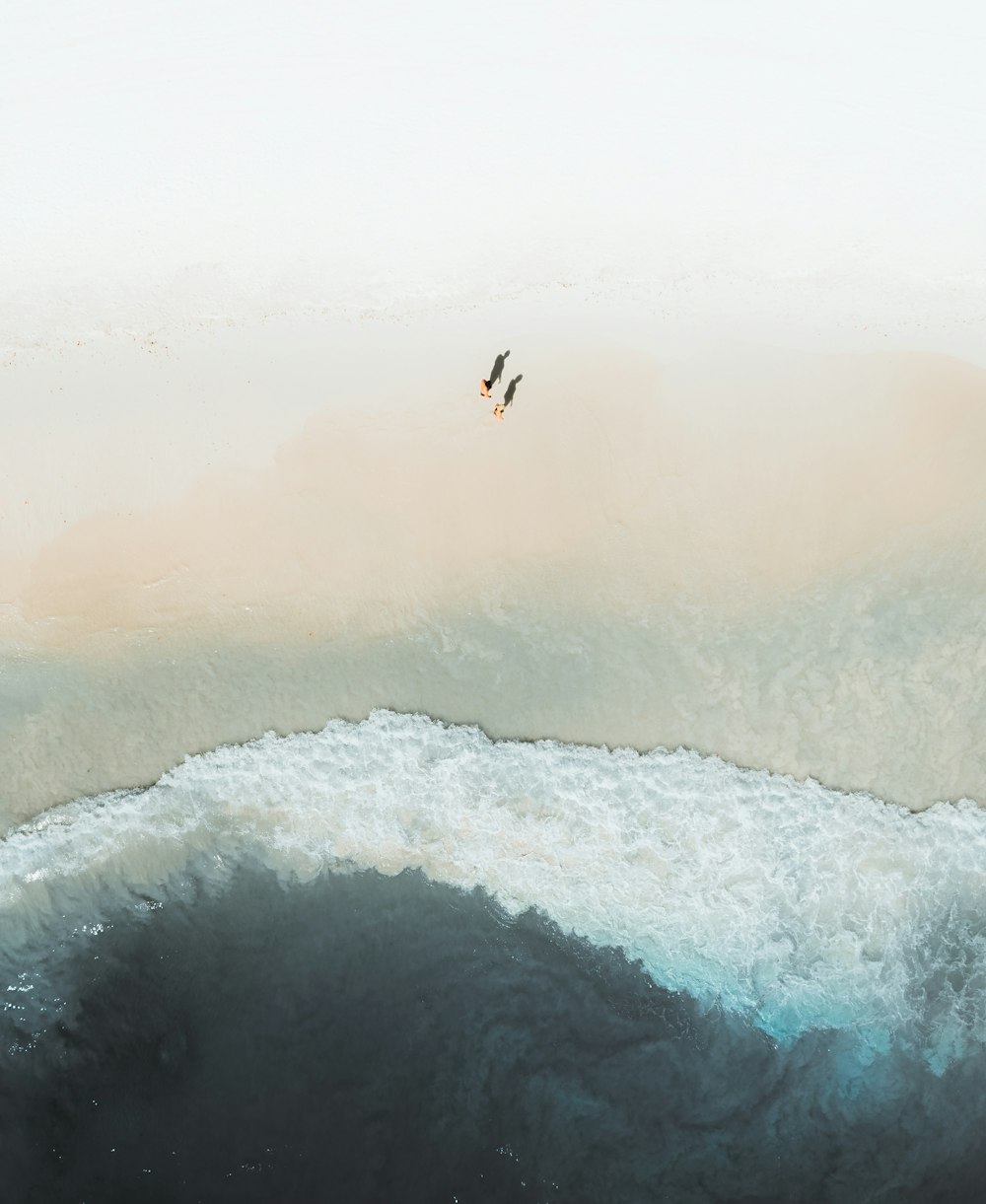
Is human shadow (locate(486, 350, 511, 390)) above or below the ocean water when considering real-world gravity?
above

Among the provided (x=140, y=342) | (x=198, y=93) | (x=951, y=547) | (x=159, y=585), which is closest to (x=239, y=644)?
(x=159, y=585)

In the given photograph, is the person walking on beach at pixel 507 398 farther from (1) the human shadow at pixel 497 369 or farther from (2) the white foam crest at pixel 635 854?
(2) the white foam crest at pixel 635 854

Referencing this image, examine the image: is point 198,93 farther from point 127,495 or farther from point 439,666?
point 439,666

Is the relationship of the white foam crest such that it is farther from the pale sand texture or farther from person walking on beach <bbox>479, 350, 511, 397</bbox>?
person walking on beach <bbox>479, 350, 511, 397</bbox>

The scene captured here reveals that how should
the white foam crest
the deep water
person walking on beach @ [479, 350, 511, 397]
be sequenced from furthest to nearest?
person walking on beach @ [479, 350, 511, 397]
the white foam crest
the deep water

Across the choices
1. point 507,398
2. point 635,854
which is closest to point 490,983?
point 635,854

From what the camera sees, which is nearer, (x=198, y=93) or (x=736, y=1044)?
(x=736, y=1044)

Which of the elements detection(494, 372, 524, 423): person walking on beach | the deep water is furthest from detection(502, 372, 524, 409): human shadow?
the deep water
